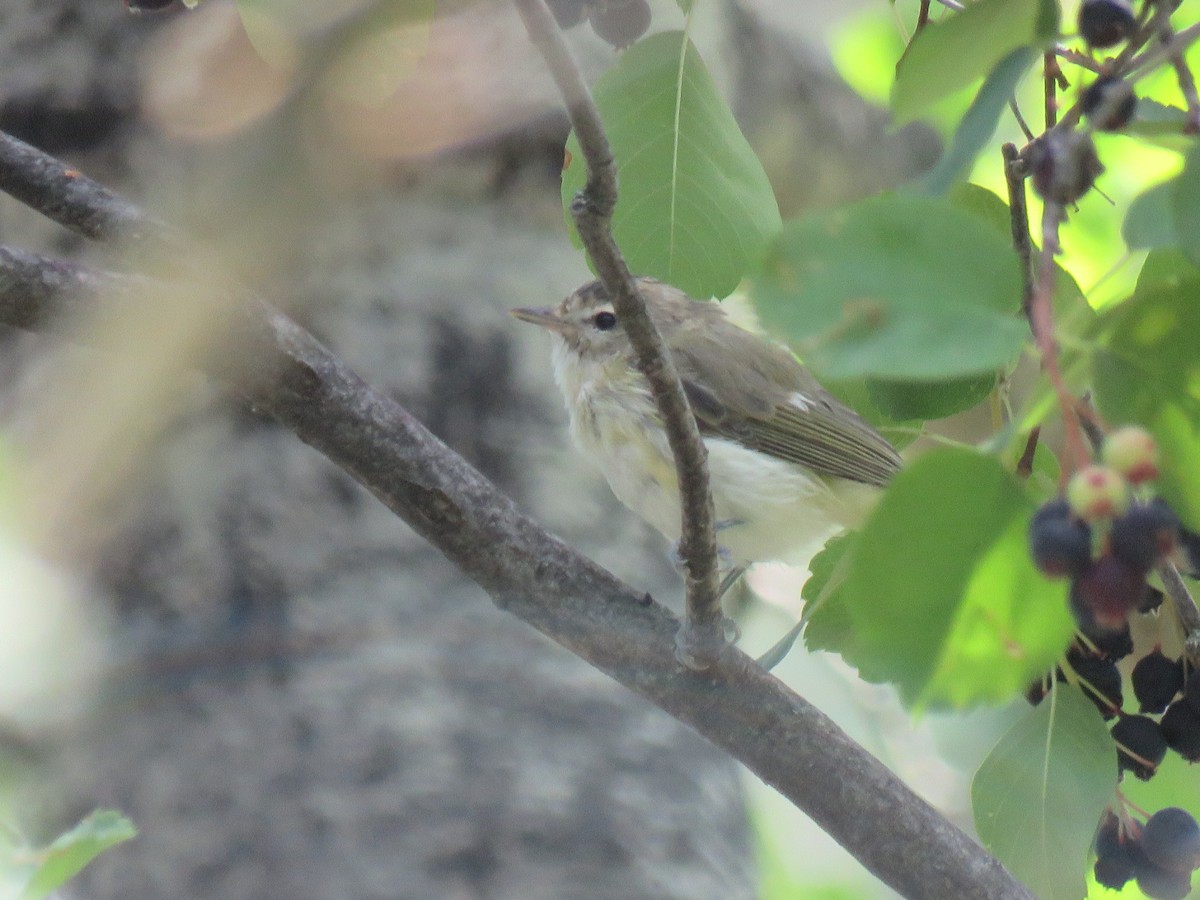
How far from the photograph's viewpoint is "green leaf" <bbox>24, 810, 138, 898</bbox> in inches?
46.7

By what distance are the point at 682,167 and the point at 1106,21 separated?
49 centimetres

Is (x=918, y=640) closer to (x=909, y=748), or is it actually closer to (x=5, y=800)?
(x=5, y=800)

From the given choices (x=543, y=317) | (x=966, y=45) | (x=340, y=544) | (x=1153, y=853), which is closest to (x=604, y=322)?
(x=543, y=317)

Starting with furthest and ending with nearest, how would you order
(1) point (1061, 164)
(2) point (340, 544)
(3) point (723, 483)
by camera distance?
(2) point (340, 544) → (3) point (723, 483) → (1) point (1061, 164)

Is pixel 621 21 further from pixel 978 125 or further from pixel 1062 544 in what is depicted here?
pixel 1062 544

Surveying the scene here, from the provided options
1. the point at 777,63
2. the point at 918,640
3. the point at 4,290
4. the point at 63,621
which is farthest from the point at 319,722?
the point at 777,63

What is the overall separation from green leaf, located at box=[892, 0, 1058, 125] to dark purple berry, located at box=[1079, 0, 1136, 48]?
0.33 feet

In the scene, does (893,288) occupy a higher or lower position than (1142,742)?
higher

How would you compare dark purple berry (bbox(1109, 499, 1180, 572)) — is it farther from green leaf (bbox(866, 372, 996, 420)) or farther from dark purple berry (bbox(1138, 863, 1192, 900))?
dark purple berry (bbox(1138, 863, 1192, 900))

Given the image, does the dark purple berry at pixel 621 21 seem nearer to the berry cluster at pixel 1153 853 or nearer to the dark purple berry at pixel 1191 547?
the dark purple berry at pixel 1191 547

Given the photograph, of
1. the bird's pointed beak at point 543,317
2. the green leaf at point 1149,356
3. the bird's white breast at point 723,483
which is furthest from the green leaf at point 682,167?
the bird's pointed beak at point 543,317

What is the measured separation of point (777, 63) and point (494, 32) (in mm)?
1283

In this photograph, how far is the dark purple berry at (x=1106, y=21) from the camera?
39.2 inches

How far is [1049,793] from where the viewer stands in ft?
4.39
